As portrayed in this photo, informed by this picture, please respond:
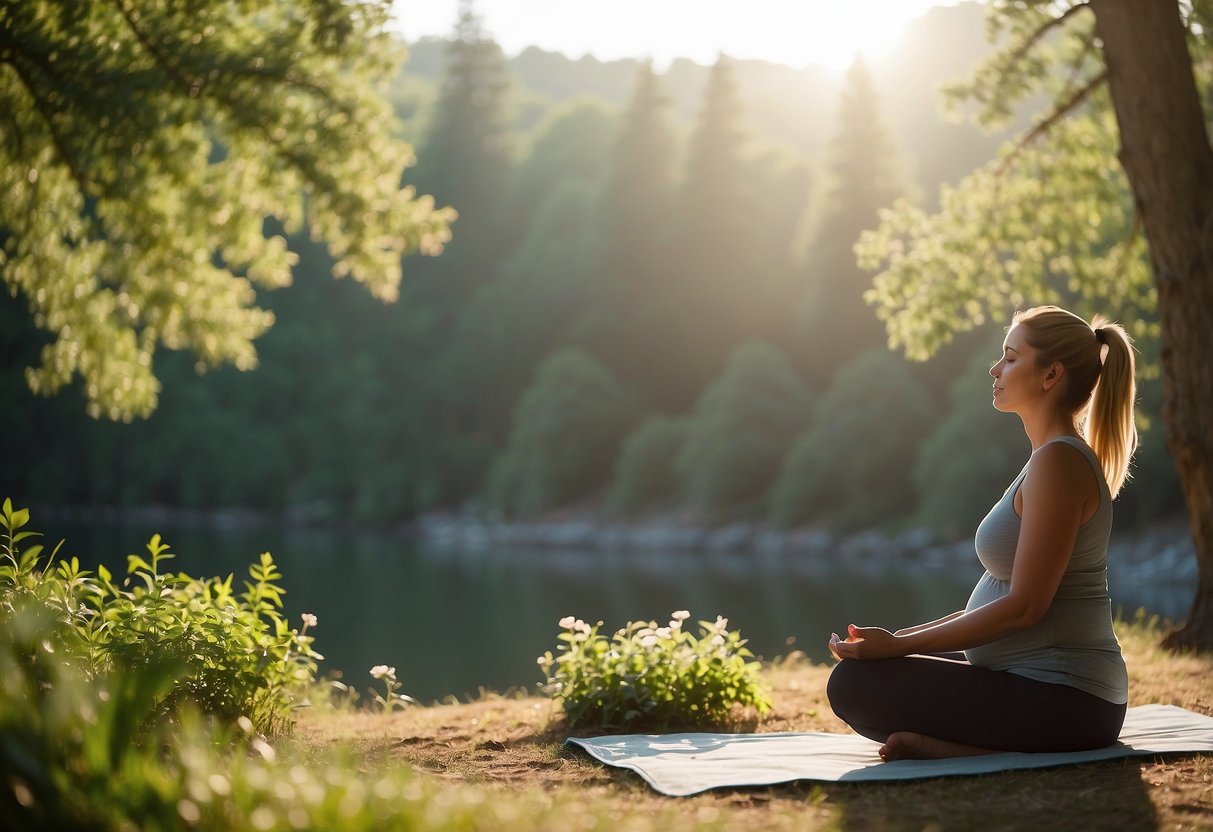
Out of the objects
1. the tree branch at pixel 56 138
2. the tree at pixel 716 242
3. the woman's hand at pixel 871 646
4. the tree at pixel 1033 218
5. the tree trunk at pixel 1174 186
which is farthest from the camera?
the tree at pixel 716 242

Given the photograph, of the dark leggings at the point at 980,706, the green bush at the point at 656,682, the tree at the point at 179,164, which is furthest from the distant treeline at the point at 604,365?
the dark leggings at the point at 980,706

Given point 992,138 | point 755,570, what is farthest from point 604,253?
point 755,570

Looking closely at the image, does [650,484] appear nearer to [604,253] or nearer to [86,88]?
[604,253]

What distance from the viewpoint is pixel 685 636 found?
4883 millimetres

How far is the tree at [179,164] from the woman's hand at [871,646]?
428 cm

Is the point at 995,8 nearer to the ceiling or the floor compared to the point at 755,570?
nearer to the ceiling

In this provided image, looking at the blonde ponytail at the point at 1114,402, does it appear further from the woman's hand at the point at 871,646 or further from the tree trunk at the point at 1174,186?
the tree trunk at the point at 1174,186

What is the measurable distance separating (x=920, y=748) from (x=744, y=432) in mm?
32345

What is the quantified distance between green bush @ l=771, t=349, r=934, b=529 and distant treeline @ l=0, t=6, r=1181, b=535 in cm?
7

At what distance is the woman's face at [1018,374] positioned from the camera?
12.0 feet

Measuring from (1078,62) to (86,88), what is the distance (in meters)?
6.35

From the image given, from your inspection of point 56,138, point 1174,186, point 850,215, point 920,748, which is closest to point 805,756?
point 920,748

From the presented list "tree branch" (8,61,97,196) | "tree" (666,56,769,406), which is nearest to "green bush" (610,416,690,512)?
"tree" (666,56,769,406)

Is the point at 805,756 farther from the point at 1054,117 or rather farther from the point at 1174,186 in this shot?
the point at 1054,117
